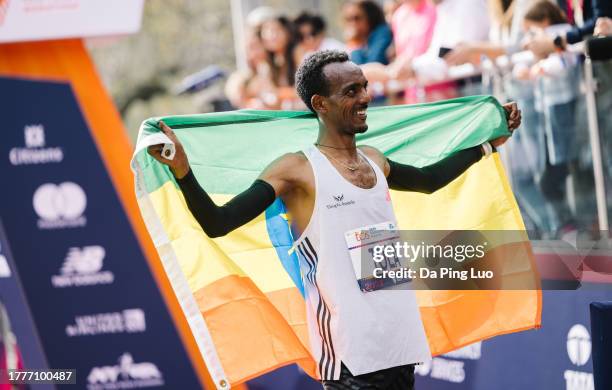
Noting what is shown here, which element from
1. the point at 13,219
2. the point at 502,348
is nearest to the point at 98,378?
the point at 13,219

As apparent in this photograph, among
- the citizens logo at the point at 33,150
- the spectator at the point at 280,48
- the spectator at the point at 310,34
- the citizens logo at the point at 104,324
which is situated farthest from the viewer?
the spectator at the point at 280,48

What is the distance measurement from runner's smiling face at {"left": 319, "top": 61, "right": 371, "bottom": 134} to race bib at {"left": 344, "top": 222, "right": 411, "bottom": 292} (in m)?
0.45

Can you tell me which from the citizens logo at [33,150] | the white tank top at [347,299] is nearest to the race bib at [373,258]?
the white tank top at [347,299]

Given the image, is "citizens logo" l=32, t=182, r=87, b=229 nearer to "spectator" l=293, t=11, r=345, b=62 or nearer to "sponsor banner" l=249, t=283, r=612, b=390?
"spectator" l=293, t=11, r=345, b=62

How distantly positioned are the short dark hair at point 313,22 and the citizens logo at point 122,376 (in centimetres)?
378

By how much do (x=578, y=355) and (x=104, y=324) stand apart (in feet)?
13.8

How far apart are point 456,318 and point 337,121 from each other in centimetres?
141

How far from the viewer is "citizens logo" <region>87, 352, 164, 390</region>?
338 inches

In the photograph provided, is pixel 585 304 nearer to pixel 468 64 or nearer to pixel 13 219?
pixel 468 64

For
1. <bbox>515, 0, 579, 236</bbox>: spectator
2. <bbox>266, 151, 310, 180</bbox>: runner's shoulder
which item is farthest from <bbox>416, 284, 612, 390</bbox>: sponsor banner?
<bbox>266, 151, 310, 180</bbox>: runner's shoulder

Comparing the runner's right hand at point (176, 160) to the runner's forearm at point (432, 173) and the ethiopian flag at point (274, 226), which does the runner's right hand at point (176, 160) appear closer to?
the ethiopian flag at point (274, 226)

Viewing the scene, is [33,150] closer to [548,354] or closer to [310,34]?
[310,34]

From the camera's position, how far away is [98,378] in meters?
8.59

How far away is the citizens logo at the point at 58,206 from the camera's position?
848cm
